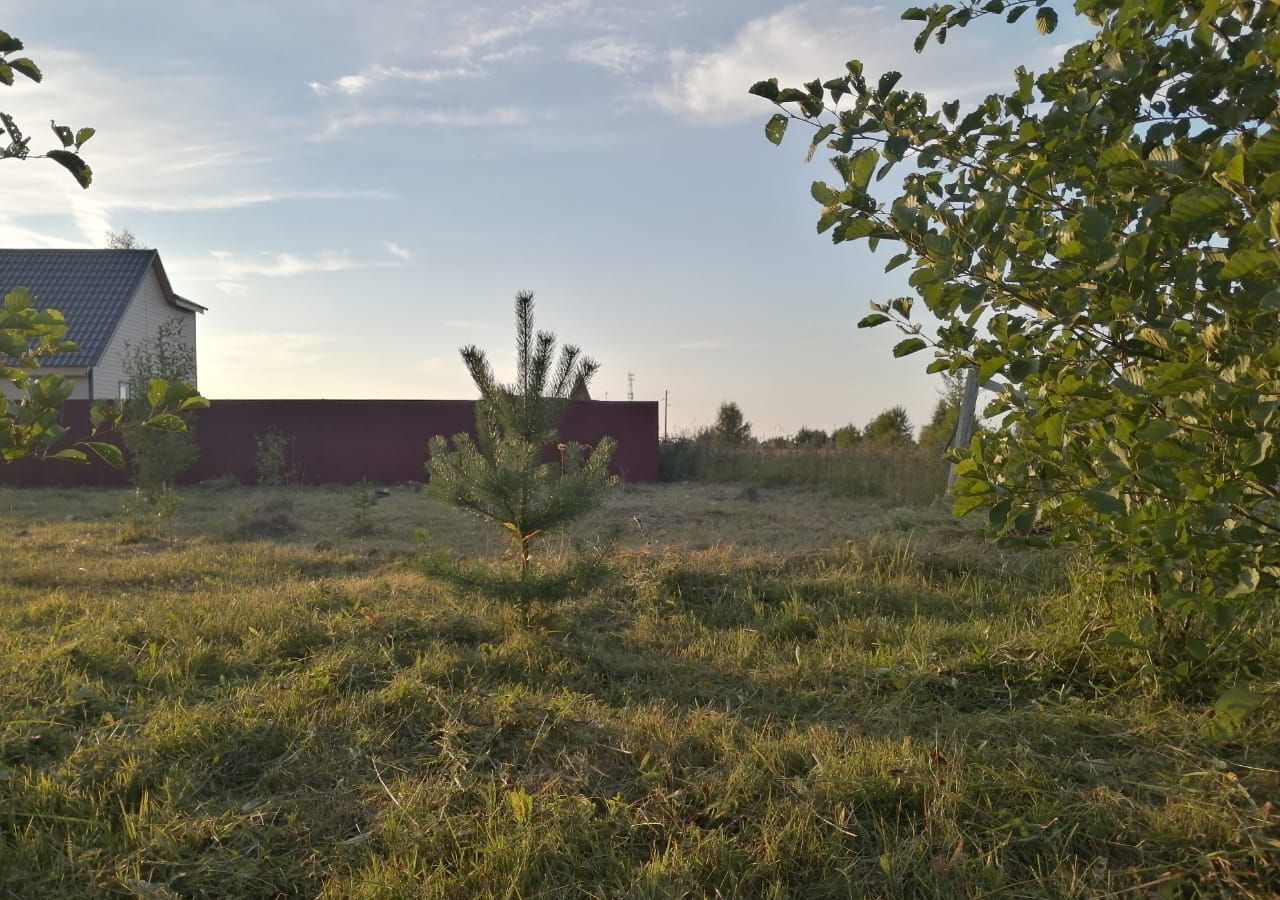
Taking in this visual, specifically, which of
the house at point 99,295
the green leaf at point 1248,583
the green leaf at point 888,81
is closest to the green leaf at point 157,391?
the green leaf at point 888,81

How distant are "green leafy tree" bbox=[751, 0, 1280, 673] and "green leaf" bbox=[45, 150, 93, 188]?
1.66 m

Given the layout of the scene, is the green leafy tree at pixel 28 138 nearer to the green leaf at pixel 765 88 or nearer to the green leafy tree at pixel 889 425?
the green leaf at pixel 765 88

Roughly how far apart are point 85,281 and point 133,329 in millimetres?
1674

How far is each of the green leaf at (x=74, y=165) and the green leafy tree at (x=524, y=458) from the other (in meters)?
2.53

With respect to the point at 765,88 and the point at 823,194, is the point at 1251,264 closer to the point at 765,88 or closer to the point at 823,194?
the point at 823,194

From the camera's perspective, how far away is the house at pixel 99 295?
19609 millimetres

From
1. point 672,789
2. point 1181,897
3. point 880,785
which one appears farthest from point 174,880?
point 1181,897

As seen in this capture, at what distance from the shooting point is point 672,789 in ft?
8.64

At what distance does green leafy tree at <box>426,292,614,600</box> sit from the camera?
4.34 metres

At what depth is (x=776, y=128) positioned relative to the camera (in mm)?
2455

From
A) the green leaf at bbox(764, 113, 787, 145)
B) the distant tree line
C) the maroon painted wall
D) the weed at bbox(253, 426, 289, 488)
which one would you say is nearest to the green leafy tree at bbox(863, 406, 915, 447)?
the distant tree line

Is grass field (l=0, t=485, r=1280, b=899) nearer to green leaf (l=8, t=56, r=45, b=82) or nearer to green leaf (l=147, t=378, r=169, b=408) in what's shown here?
green leaf (l=147, t=378, r=169, b=408)

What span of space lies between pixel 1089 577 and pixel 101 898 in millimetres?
4149

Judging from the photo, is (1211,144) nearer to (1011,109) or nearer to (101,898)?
(1011,109)
